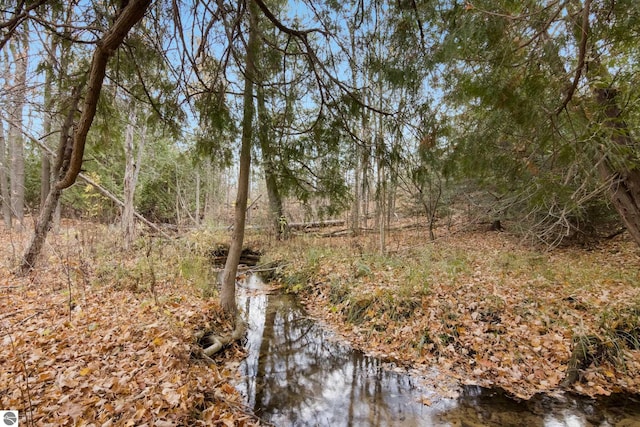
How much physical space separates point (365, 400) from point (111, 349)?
308 cm

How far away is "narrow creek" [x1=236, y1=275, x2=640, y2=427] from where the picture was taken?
342 centimetres

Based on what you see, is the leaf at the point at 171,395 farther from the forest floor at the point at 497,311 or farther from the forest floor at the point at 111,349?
the forest floor at the point at 497,311

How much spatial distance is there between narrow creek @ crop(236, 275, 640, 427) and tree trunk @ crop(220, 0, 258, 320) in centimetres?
88

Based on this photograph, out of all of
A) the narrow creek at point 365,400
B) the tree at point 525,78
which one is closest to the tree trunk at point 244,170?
the narrow creek at point 365,400

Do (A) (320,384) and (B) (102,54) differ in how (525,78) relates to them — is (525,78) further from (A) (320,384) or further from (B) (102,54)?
(A) (320,384)

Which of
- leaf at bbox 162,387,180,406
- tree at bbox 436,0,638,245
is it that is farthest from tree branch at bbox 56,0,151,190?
tree at bbox 436,0,638,245

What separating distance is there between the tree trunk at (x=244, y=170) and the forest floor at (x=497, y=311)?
2.07 meters

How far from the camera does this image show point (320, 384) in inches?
167

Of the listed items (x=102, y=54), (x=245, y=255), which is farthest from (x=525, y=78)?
(x=245, y=255)

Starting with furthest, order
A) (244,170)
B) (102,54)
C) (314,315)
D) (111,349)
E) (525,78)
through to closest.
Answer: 1. (314,315)
2. (244,170)
3. (111,349)
4. (525,78)
5. (102,54)

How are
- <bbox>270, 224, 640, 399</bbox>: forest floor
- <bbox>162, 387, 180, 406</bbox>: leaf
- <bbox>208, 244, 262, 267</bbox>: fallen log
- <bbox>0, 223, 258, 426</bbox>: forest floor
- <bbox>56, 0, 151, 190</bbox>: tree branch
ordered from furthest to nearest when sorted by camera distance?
1. <bbox>208, 244, 262, 267</bbox>: fallen log
2. <bbox>270, 224, 640, 399</bbox>: forest floor
3. <bbox>162, 387, 180, 406</bbox>: leaf
4. <bbox>0, 223, 258, 426</bbox>: forest floor
5. <bbox>56, 0, 151, 190</bbox>: tree branch

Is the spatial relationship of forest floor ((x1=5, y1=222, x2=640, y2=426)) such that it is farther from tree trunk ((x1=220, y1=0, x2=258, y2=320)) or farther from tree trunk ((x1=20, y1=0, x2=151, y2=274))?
tree trunk ((x1=20, y1=0, x2=151, y2=274))

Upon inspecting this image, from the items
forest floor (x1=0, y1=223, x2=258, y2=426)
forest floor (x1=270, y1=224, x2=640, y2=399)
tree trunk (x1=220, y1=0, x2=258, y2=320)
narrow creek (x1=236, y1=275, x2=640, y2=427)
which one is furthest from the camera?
forest floor (x1=270, y1=224, x2=640, y2=399)

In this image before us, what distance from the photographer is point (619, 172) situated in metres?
4.55
